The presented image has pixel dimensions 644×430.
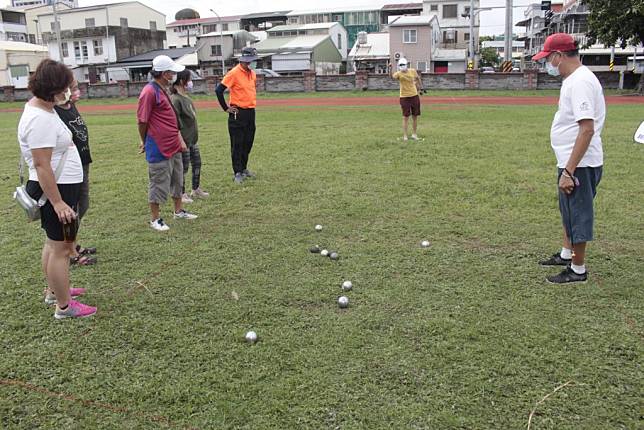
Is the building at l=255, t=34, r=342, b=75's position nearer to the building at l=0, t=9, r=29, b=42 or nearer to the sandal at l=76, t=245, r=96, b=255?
the building at l=0, t=9, r=29, b=42

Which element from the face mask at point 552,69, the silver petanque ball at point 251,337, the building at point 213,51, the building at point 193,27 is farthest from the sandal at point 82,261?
the building at point 193,27

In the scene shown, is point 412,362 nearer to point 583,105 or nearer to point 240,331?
point 240,331

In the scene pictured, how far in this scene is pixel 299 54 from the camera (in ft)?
183

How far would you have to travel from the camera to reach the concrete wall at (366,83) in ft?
116

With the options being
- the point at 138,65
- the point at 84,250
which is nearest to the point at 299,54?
the point at 138,65

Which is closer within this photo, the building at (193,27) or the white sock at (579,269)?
the white sock at (579,269)

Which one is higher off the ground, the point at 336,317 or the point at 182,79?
the point at 182,79

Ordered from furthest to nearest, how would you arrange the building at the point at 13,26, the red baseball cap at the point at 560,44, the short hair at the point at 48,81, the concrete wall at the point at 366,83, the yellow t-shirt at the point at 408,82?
the building at the point at 13,26 → the concrete wall at the point at 366,83 → the yellow t-shirt at the point at 408,82 → the red baseball cap at the point at 560,44 → the short hair at the point at 48,81

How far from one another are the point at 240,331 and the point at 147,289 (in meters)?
1.24

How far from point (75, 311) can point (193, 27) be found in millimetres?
84690

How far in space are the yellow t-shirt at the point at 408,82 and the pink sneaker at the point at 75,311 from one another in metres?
9.35

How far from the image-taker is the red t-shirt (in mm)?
6129

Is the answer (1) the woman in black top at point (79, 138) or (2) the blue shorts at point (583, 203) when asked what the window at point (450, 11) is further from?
(1) the woman in black top at point (79, 138)

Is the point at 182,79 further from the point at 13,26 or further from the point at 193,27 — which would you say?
the point at 193,27
